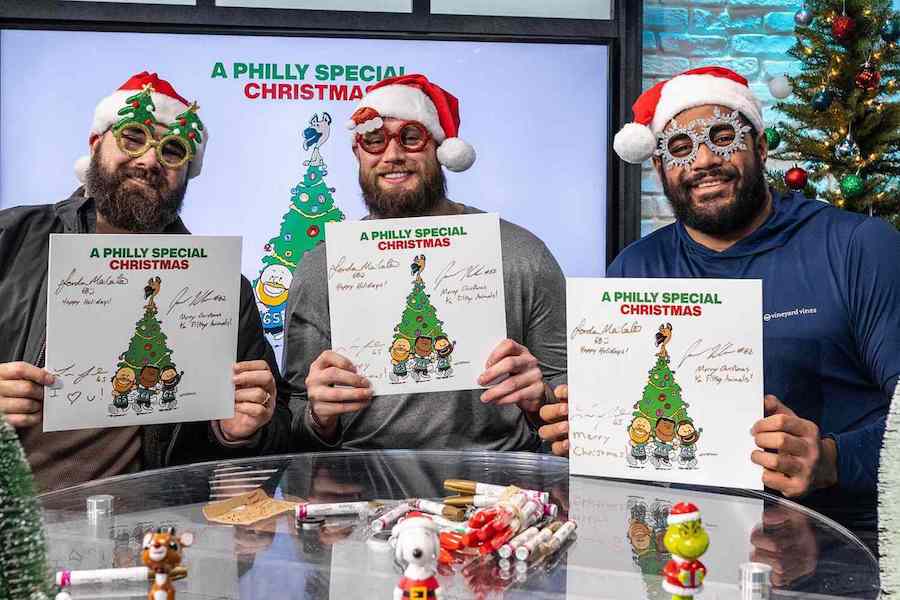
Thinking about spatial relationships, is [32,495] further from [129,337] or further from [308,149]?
[308,149]

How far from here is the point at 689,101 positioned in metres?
2.44

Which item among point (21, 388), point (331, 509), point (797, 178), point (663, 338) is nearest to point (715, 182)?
point (663, 338)

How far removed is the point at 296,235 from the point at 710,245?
6.52ft

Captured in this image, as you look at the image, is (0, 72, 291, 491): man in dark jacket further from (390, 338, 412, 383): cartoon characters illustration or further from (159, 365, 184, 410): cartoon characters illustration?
(390, 338, 412, 383): cartoon characters illustration

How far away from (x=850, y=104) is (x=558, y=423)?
203 cm

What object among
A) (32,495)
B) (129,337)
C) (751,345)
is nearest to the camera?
(32,495)

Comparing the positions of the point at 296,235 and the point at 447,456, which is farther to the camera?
the point at 296,235

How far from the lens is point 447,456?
2225mm

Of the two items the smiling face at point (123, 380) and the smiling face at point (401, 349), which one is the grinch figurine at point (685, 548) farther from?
the smiling face at point (123, 380)

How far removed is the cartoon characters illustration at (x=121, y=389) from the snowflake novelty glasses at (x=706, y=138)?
1343mm

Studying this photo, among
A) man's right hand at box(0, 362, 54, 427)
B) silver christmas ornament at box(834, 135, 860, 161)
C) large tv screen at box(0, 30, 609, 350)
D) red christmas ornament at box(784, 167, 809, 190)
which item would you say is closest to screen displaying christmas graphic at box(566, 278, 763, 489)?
man's right hand at box(0, 362, 54, 427)

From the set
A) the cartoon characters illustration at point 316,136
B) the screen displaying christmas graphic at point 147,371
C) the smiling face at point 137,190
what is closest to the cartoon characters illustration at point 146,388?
the screen displaying christmas graphic at point 147,371

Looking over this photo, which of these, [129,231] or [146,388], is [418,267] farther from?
[129,231]

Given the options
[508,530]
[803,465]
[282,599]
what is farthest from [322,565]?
[803,465]
